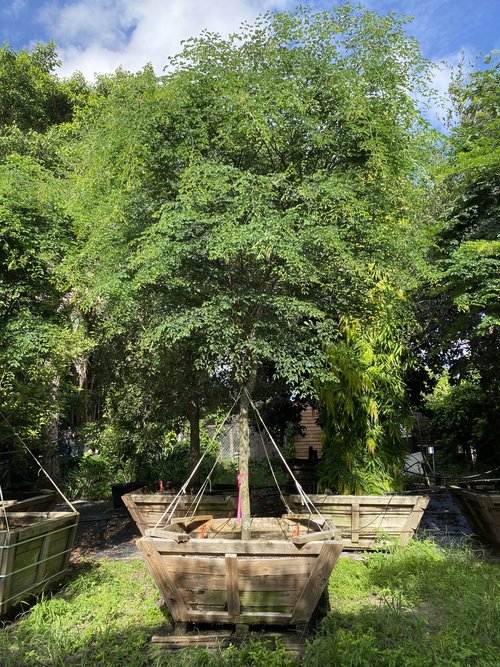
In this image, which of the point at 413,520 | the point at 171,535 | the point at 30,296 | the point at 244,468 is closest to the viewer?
the point at 171,535

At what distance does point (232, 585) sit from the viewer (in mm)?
4250

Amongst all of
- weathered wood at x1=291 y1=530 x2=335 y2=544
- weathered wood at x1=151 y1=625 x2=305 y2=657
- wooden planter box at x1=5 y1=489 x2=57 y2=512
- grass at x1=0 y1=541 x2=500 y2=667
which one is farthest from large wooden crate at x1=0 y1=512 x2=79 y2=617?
weathered wood at x1=291 y1=530 x2=335 y2=544

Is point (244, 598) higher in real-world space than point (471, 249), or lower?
lower

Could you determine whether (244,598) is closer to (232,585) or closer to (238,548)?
(232,585)

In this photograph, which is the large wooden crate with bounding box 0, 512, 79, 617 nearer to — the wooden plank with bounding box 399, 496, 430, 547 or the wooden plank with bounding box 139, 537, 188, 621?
the wooden plank with bounding box 139, 537, 188, 621

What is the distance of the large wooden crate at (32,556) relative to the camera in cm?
477

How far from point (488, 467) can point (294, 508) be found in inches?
368

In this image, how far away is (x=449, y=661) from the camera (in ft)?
11.8

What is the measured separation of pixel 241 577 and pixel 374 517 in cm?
342

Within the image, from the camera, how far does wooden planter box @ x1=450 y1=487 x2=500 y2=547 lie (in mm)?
6645

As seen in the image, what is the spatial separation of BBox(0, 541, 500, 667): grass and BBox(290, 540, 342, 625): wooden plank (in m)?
0.22

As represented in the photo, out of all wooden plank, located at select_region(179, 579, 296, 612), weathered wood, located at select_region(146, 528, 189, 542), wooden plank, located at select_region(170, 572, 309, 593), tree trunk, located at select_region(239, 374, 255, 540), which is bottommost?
wooden plank, located at select_region(179, 579, 296, 612)

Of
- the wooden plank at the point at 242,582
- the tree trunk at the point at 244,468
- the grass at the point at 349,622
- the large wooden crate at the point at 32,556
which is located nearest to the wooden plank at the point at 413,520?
the grass at the point at 349,622

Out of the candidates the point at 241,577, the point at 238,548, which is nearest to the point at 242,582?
the point at 241,577
